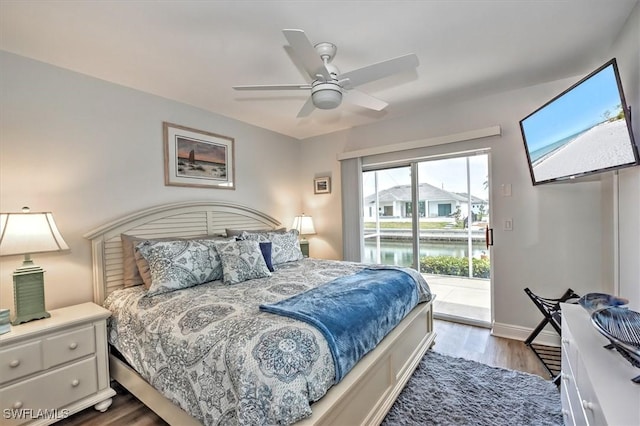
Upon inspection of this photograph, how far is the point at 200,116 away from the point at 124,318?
217 cm

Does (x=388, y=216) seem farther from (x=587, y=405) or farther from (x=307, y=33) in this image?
(x=587, y=405)

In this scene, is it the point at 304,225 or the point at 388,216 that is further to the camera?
the point at 304,225

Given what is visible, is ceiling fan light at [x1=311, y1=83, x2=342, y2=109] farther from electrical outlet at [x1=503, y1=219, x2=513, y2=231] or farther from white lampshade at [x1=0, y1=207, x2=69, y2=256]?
electrical outlet at [x1=503, y1=219, x2=513, y2=231]

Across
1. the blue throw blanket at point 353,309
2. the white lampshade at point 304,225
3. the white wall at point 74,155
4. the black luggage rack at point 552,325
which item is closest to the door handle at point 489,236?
the black luggage rack at point 552,325

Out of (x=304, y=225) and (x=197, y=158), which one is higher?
(x=197, y=158)

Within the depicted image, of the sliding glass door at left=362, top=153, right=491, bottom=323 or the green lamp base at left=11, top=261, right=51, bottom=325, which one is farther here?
the sliding glass door at left=362, top=153, right=491, bottom=323

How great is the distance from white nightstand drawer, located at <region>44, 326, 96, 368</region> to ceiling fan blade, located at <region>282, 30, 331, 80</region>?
2233 millimetres

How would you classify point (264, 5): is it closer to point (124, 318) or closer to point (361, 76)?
point (361, 76)

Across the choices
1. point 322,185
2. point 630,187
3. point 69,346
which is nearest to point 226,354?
point 69,346

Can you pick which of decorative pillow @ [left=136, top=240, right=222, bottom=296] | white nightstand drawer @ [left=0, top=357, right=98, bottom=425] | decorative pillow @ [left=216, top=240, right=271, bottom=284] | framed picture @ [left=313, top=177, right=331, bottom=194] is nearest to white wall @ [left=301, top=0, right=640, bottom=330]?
framed picture @ [left=313, top=177, right=331, bottom=194]

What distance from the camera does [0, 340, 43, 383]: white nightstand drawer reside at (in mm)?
1646

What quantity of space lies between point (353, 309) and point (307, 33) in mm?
1800

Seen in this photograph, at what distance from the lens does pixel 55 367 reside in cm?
183

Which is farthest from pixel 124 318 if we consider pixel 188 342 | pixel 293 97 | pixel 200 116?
pixel 293 97
